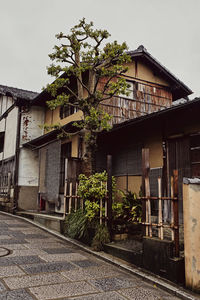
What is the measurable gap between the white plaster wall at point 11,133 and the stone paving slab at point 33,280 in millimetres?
12372

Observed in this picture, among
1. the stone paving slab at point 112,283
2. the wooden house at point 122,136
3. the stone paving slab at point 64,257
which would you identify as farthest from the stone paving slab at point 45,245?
the stone paving slab at point 112,283

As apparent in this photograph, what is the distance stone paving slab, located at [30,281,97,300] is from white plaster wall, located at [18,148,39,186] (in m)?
11.7

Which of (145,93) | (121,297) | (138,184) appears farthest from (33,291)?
(145,93)

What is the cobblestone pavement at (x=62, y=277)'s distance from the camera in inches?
179

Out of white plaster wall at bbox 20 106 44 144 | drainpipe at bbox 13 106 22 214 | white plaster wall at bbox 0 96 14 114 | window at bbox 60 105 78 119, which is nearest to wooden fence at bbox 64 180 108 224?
Result: window at bbox 60 105 78 119

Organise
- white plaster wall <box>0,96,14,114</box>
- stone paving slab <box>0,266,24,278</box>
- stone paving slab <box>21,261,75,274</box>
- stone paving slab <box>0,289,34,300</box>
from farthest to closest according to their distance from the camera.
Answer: white plaster wall <box>0,96,14,114</box> → stone paving slab <box>21,261,75,274</box> → stone paving slab <box>0,266,24,278</box> → stone paving slab <box>0,289,34,300</box>

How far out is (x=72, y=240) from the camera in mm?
8727

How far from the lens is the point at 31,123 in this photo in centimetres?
1670

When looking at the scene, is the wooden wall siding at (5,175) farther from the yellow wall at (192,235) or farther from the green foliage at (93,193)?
the yellow wall at (192,235)

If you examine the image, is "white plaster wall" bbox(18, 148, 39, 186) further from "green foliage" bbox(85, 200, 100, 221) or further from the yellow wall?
the yellow wall

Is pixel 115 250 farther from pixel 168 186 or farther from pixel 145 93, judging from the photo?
pixel 145 93

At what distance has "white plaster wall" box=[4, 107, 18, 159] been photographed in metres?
17.0

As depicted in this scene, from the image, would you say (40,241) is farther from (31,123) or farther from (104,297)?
(31,123)

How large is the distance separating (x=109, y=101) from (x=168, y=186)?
19.5 ft
